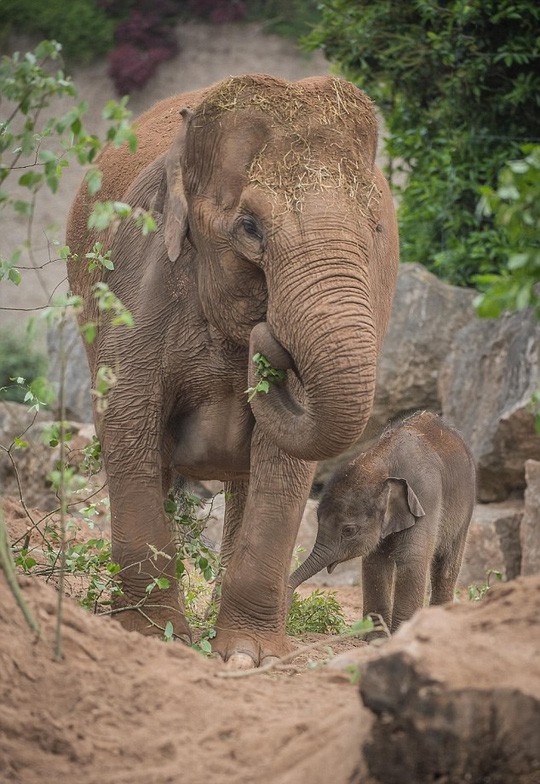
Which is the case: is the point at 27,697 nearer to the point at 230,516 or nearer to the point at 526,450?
the point at 230,516

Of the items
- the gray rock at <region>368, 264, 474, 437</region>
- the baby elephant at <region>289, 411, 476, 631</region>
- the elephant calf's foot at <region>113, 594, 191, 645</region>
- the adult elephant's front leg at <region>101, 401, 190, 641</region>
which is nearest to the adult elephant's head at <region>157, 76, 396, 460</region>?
the adult elephant's front leg at <region>101, 401, 190, 641</region>

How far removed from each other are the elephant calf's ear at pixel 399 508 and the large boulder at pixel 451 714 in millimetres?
4129

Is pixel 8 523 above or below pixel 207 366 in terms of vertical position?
below

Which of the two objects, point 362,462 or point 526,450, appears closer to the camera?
point 362,462

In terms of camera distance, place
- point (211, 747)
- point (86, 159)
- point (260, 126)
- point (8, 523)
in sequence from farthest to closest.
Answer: point (8, 523) < point (260, 126) < point (86, 159) < point (211, 747)

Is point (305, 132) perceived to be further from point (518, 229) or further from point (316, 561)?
point (316, 561)

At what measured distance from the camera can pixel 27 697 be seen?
4.23 metres

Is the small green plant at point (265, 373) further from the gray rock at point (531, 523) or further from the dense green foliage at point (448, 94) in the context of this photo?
the dense green foliage at point (448, 94)

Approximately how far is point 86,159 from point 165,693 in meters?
1.89

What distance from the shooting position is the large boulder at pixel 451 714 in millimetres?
3252

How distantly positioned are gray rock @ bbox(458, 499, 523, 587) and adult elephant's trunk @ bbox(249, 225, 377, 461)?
4603 millimetres

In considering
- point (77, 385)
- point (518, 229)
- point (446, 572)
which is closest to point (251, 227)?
point (518, 229)

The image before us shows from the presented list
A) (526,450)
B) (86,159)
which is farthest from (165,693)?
(526,450)

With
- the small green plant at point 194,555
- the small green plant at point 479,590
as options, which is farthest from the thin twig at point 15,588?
the small green plant at point 479,590
